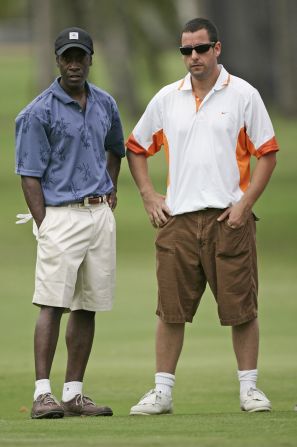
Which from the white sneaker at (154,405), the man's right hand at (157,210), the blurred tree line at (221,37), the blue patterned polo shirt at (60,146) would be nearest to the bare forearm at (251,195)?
the man's right hand at (157,210)

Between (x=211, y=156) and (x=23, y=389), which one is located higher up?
(x=211, y=156)

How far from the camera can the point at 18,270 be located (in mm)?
20969

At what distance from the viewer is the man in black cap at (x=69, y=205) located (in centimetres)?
929

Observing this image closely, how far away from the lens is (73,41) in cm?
930

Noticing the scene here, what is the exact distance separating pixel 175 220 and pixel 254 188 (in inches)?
19.2

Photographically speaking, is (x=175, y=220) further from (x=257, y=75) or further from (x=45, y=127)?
(x=257, y=75)

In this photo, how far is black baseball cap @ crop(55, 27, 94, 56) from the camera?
930cm

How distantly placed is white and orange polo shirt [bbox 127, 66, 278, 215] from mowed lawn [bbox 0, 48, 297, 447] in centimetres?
125

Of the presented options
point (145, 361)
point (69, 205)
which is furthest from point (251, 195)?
point (145, 361)

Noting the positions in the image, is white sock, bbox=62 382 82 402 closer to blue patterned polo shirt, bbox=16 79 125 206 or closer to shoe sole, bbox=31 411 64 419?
shoe sole, bbox=31 411 64 419

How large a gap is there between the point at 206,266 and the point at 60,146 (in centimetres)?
107

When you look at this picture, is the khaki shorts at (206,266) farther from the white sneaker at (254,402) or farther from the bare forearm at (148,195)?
the white sneaker at (254,402)

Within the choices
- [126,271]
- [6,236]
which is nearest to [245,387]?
[126,271]

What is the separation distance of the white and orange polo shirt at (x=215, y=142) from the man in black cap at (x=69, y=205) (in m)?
0.43
